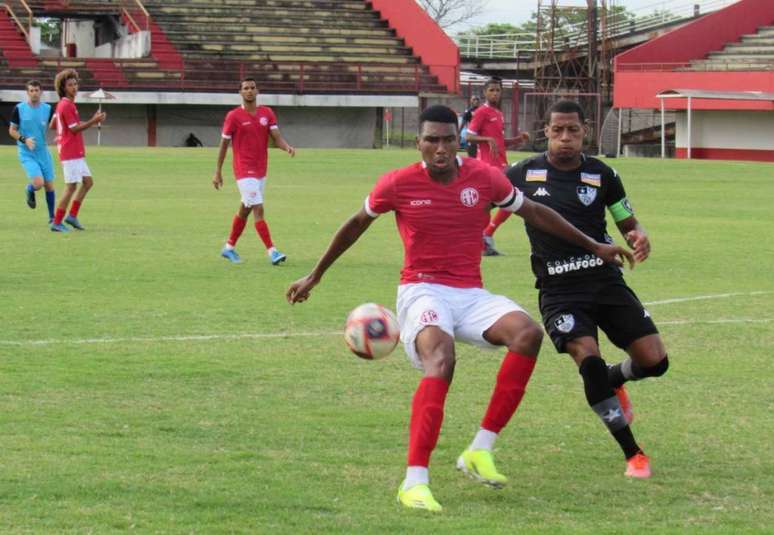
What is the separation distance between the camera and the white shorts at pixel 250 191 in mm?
16125

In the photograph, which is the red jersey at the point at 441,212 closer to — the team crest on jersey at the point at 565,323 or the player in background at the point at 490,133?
the team crest on jersey at the point at 565,323

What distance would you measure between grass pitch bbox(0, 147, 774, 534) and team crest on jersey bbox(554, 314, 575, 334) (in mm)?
641

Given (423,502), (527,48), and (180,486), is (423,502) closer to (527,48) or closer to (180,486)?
(180,486)

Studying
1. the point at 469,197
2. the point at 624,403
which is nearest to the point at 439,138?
the point at 469,197

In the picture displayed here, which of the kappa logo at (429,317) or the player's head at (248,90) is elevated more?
the player's head at (248,90)

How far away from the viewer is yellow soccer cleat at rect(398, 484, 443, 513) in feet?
19.6

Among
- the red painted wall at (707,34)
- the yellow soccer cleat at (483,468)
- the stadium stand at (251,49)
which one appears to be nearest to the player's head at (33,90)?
the yellow soccer cleat at (483,468)

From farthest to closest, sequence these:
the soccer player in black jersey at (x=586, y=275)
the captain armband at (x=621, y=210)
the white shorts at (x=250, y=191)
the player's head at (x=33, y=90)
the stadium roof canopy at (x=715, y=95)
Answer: the stadium roof canopy at (x=715, y=95), the player's head at (x=33, y=90), the white shorts at (x=250, y=191), the captain armband at (x=621, y=210), the soccer player in black jersey at (x=586, y=275)

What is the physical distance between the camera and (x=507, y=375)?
6633 mm

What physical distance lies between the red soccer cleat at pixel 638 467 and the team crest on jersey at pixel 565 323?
744mm

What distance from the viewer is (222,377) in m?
9.22

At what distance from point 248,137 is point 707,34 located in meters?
45.3

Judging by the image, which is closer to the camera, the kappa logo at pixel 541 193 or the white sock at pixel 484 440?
the white sock at pixel 484 440

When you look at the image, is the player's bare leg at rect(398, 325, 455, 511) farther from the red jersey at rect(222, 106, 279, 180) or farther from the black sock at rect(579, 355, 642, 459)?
the red jersey at rect(222, 106, 279, 180)
